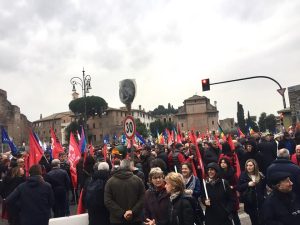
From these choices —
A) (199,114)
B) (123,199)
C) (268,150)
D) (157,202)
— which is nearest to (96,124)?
(199,114)

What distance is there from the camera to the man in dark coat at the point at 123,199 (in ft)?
19.0

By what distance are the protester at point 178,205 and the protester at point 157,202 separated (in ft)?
0.80

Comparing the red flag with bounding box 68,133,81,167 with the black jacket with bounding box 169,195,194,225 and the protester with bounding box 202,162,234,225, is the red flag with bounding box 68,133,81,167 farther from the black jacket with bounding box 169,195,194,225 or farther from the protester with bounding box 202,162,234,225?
the black jacket with bounding box 169,195,194,225

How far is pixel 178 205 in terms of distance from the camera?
15.6 ft

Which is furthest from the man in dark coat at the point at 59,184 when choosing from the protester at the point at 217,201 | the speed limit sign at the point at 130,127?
the protester at the point at 217,201

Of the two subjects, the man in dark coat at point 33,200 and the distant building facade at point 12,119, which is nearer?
the man in dark coat at point 33,200

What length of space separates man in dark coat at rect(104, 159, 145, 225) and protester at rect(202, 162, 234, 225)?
1.09 meters

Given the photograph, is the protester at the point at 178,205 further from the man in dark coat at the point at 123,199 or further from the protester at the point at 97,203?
the protester at the point at 97,203

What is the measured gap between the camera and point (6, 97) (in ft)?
235

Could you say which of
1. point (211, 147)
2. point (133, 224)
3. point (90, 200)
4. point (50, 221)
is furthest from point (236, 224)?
point (211, 147)

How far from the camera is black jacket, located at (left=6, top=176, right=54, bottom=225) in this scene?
20.6 ft

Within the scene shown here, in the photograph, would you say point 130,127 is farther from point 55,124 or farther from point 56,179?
point 55,124

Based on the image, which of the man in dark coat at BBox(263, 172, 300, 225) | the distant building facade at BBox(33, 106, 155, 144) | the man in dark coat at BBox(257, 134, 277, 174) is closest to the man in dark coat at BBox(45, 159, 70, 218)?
the man in dark coat at BBox(257, 134, 277, 174)

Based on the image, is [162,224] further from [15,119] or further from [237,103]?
[237,103]
